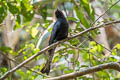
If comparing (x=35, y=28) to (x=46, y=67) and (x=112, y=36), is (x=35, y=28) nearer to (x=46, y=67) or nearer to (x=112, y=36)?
(x=46, y=67)

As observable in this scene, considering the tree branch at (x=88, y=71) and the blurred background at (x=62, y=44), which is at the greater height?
the blurred background at (x=62, y=44)

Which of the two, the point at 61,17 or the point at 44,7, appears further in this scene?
the point at 44,7

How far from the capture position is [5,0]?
126 inches

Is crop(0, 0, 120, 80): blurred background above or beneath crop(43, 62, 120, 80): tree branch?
above

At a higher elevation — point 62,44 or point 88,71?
point 62,44

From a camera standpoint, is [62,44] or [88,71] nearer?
[88,71]

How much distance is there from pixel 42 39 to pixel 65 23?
560 mm

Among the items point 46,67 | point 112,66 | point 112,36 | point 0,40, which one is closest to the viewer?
point 112,66

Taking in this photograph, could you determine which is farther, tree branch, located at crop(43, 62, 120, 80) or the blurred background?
the blurred background

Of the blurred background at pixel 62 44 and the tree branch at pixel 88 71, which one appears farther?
the blurred background at pixel 62 44

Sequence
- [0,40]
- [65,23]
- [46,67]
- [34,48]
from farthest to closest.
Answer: [0,40], [65,23], [34,48], [46,67]

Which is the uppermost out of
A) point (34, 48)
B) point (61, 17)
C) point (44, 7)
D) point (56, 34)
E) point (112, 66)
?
point (44, 7)

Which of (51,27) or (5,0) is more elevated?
(5,0)

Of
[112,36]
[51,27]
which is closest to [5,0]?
[51,27]
